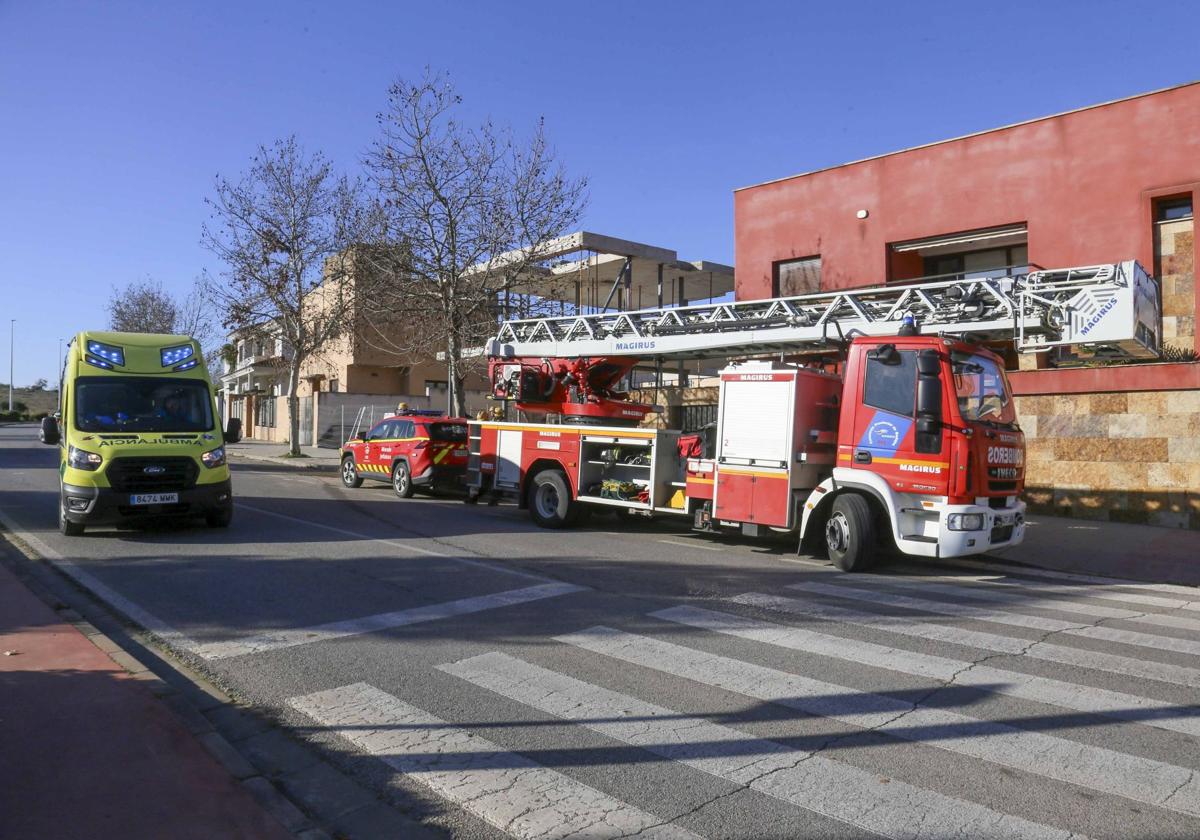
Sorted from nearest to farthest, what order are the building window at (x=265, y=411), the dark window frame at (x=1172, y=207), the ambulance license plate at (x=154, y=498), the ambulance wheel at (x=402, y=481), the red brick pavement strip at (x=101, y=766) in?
1. the red brick pavement strip at (x=101, y=766)
2. the ambulance license plate at (x=154, y=498)
3. the dark window frame at (x=1172, y=207)
4. the ambulance wheel at (x=402, y=481)
5. the building window at (x=265, y=411)

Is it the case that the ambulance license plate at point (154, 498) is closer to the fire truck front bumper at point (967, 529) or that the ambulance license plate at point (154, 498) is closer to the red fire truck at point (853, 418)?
the red fire truck at point (853, 418)

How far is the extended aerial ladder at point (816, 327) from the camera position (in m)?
9.21

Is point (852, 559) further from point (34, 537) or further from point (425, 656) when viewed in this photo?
point (34, 537)

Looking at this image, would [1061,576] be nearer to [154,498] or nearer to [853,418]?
[853,418]

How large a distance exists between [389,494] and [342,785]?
15.3 metres

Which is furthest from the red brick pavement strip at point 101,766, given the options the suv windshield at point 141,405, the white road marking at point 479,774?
the suv windshield at point 141,405

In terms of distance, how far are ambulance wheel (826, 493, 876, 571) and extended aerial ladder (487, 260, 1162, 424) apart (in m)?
2.05

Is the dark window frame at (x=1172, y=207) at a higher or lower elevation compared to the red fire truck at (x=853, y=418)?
higher

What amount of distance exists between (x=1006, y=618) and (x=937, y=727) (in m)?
3.35

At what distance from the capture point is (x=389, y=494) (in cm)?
1914

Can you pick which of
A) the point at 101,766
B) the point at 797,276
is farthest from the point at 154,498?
the point at 797,276

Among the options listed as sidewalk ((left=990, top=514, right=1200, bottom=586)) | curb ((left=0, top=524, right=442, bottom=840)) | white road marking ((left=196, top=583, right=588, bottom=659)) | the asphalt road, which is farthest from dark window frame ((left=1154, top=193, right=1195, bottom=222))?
curb ((left=0, top=524, right=442, bottom=840))

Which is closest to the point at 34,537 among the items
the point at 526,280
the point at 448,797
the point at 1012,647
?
the point at 448,797

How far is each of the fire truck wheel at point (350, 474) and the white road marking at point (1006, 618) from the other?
45.0 ft
